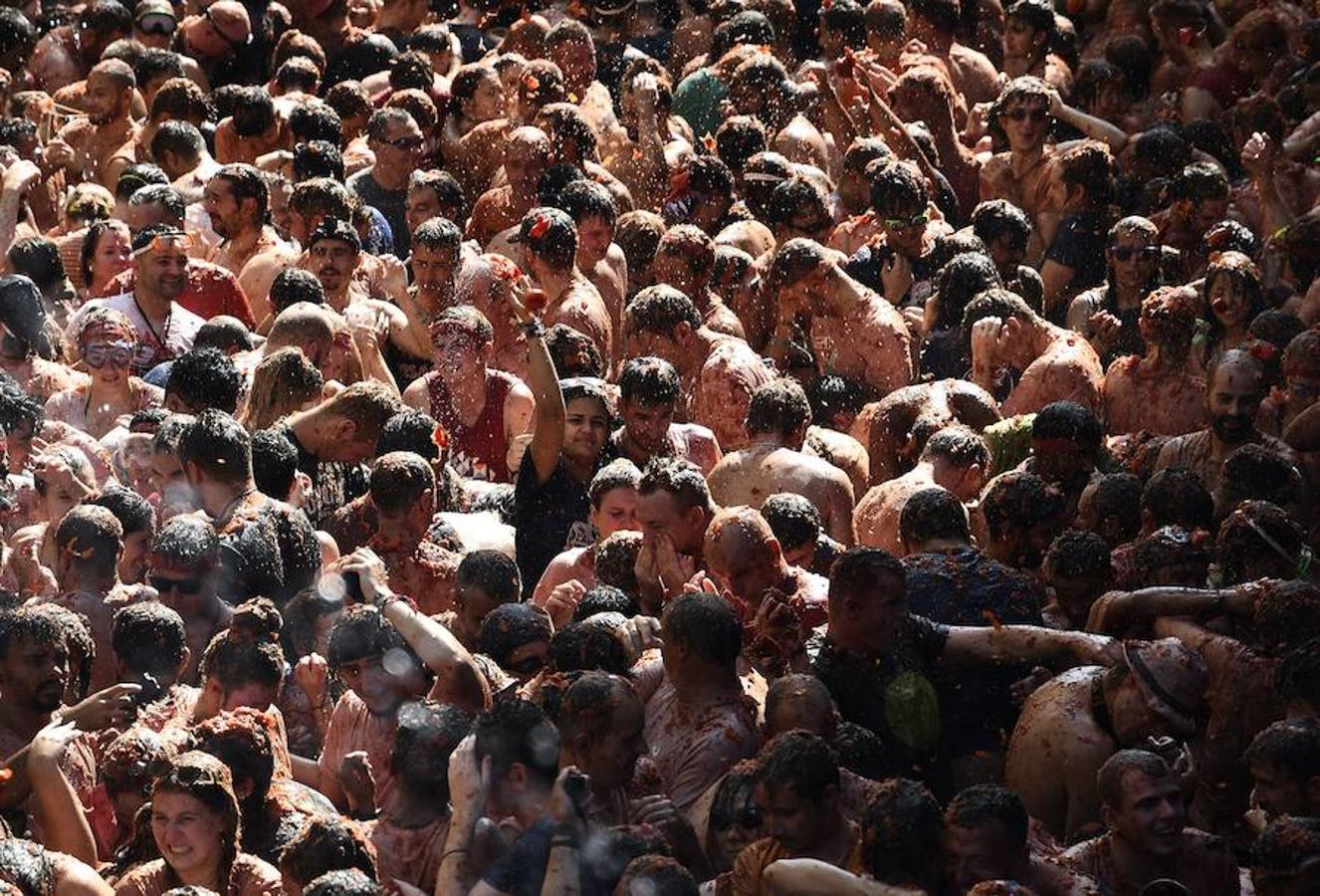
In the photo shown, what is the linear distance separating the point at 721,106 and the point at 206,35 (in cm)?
325

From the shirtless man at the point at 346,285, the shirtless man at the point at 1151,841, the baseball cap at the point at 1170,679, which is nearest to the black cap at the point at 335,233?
the shirtless man at the point at 346,285

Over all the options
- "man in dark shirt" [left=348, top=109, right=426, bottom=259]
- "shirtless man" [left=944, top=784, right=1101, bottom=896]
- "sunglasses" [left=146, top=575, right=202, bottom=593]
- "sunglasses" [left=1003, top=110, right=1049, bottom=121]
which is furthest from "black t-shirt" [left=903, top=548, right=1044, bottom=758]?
"man in dark shirt" [left=348, top=109, right=426, bottom=259]

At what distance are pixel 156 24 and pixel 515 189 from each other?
3.66 meters

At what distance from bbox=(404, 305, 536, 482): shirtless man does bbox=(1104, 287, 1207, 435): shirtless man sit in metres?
2.50

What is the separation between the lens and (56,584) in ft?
30.9

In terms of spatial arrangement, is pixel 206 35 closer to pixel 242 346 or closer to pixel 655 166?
pixel 655 166

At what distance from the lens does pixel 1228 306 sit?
11297mm

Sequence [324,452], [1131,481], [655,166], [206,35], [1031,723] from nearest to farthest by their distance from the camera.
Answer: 1. [1031,723]
2. [1131,481]
3. [324,452]
4. [655,166]
5. [206,35]

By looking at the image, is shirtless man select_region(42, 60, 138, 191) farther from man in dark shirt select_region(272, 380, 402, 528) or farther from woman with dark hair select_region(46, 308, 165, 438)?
man in dark shirt select_region(272, 380, 402, 528)

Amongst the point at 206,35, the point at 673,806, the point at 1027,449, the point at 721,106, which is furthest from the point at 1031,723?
the point at 206,35

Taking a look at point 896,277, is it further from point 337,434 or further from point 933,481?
point 337,434

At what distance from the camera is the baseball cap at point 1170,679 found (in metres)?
8.00

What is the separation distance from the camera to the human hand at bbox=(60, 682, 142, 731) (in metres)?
8.20

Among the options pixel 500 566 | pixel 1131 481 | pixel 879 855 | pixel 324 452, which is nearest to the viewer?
pixel 879 855
